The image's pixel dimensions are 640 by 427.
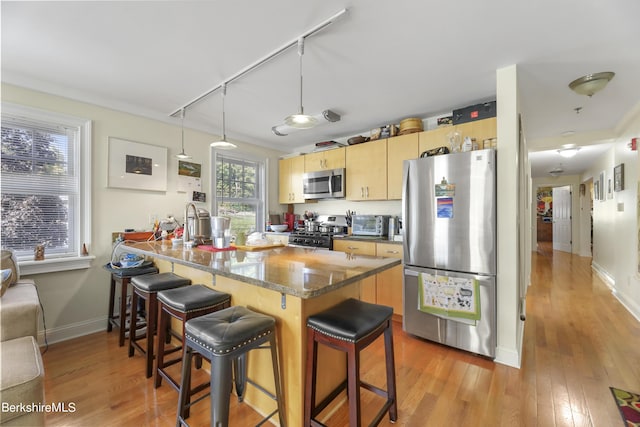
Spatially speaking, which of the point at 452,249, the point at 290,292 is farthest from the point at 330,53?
the point at 452,249

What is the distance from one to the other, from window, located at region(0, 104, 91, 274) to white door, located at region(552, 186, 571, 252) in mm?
11456

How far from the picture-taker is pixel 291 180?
4.62m

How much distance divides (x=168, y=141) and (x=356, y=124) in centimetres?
248

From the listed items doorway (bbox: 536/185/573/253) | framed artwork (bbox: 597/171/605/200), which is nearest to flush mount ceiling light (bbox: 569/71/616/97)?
framed artwork (bbox: 597/171/605/200)

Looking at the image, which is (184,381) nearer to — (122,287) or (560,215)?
(122,287)

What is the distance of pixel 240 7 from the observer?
5.24 ft

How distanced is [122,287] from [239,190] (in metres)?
2.24

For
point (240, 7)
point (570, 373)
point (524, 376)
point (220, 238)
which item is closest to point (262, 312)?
point (220, 238)

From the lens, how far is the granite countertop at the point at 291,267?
1203mm

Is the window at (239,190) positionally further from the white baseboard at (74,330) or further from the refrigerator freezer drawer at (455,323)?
the refrigerator freezer drawer at (455,323)

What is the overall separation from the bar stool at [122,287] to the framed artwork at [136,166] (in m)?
0.97

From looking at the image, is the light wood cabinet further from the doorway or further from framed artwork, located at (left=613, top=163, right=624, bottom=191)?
the doorway

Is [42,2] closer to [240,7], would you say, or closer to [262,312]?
[240,7]

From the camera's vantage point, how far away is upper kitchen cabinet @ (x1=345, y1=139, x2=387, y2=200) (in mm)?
3516
